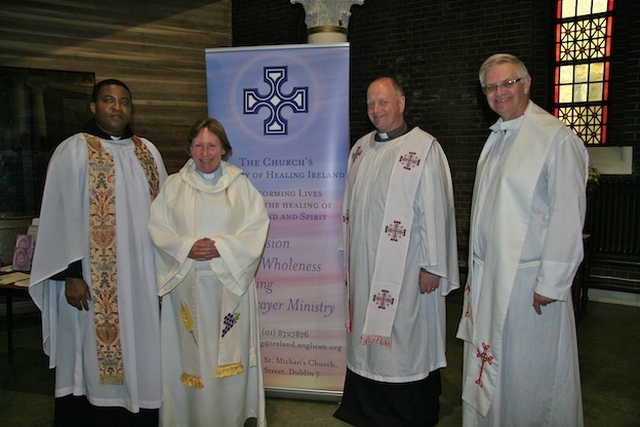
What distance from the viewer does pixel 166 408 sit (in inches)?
124

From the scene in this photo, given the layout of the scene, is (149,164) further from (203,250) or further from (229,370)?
(229,370)

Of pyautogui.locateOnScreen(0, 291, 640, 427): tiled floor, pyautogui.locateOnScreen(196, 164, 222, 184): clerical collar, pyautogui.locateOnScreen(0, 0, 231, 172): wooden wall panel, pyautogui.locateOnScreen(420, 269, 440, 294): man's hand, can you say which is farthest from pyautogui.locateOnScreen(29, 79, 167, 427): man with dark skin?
pyautogui.locateOnScreen(0, 0, 231, 172): wooden wall panel

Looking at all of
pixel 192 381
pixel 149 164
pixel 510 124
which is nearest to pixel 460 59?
pixel 510 124

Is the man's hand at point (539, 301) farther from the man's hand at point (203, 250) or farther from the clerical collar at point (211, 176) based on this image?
the clerical collar at point (211, 176)

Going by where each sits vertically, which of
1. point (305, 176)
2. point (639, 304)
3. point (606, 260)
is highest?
point (305, 176)

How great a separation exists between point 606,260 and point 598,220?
1.57ft

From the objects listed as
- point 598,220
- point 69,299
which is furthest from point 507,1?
point 69,299

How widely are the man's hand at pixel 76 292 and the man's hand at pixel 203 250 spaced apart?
2.24 ft

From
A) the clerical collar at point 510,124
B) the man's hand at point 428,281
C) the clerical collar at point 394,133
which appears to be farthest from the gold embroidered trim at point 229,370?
the clerical collar at point 510,124

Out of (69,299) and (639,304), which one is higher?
(69,299)

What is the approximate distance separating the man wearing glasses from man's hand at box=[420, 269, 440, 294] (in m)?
0.53

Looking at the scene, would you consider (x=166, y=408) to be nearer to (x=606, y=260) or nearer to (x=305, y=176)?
(x=305, y=176)

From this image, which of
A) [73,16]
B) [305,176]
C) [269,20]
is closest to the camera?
[305,176]

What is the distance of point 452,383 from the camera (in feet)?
13.8
